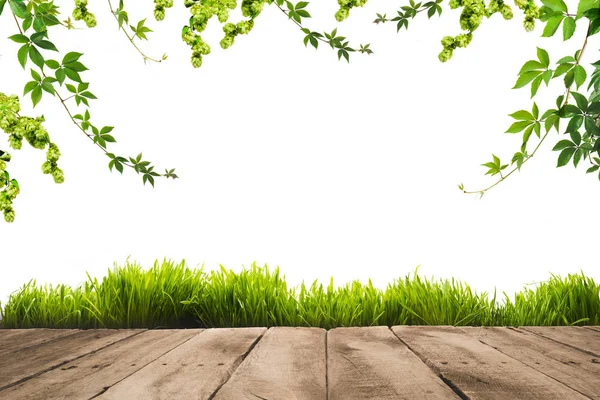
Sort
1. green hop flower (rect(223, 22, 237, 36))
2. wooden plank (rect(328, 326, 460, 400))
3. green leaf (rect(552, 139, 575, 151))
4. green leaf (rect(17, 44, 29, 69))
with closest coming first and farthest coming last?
1. wooden plank (rect(328, 326, 460, 400))
2. green leaf (rect(17, 44, 29, 69))
3. green hop flower (rect(223, 22, 237, 36))
4. green leaf (rect(552, 139, 575, 151))

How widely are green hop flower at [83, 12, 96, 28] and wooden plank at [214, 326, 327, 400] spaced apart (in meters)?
1.07

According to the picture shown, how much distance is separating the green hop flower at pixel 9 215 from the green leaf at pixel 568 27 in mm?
1436

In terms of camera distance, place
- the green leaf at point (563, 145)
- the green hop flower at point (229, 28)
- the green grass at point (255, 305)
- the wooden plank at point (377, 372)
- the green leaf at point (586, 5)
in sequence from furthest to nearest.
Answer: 1. the green grass at point (255, 305)
2. the green leaf at point (563, 145)
3. the green hop flower at point (229, 28)
4. the wooden plank at point (377, 372)
5. the green leaf at point (586, 5)

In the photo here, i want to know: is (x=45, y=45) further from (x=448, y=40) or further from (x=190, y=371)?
(x=448, y=40)

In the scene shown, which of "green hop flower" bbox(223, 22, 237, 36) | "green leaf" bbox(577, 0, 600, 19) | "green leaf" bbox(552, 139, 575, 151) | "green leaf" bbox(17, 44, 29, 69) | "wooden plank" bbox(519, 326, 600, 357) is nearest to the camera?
"green leaf" bbox(577, 0, 600, 19)

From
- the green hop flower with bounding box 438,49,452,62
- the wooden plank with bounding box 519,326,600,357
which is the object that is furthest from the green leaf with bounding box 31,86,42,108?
the wooden plank with bounding box 519,326,600,357

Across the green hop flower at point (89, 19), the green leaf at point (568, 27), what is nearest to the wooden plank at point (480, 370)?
the green leaf at point (568, 27)

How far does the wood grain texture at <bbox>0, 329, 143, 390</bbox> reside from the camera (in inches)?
51.1

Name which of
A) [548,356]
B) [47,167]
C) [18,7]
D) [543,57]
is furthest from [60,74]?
[548,356]

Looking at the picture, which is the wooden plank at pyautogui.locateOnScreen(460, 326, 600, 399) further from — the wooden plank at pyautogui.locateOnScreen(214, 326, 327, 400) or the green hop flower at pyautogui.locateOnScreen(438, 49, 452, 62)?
the green hop flower at pyautogui.locateOnScreen(438, 49, 452, 62)

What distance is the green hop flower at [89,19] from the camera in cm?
144

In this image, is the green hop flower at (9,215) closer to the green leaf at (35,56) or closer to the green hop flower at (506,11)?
the green leaf at (35,56)

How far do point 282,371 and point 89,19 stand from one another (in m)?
1.14

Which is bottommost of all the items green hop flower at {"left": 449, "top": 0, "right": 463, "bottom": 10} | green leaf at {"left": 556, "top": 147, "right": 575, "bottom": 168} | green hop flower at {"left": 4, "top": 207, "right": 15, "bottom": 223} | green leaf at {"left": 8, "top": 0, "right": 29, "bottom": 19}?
green hop flower at {"left": 4, "top": 207, "right": 15, "bottom": 223}
